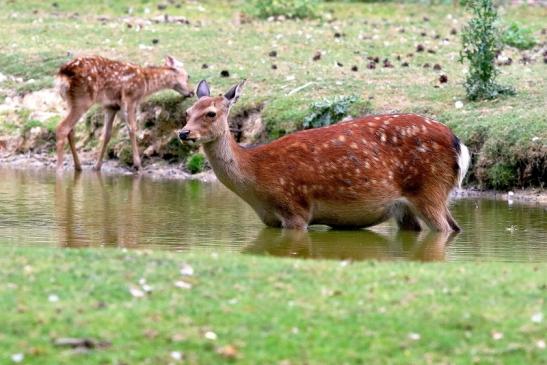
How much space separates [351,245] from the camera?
10703 mm

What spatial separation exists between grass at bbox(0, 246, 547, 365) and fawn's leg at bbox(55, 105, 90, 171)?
365 inches

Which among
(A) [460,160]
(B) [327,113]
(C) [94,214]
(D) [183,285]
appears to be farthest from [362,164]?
(D) [183,285]

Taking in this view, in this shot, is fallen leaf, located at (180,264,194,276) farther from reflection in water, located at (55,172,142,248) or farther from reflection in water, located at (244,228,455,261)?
reflection in water, located at (55,172,142,248)

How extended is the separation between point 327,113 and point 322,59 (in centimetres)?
366

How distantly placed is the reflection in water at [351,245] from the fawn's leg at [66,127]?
20.5 ft

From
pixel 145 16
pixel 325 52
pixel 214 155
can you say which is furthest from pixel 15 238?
pixel 145 16

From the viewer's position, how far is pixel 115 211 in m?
12.6

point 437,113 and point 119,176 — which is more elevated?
point 437,113

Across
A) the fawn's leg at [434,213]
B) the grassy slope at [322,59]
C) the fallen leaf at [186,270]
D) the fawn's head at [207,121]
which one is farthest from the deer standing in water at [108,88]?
the fallen leaf at [186,270]

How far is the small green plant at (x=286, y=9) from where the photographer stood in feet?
76.9

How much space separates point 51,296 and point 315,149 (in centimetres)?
522

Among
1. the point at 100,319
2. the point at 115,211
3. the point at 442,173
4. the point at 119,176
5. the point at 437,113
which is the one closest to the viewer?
the point at 100,319

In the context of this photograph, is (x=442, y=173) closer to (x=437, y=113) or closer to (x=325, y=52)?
(x=437, y=113)

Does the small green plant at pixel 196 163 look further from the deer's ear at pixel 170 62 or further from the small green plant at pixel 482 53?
the small green plant at pixel 482 53
